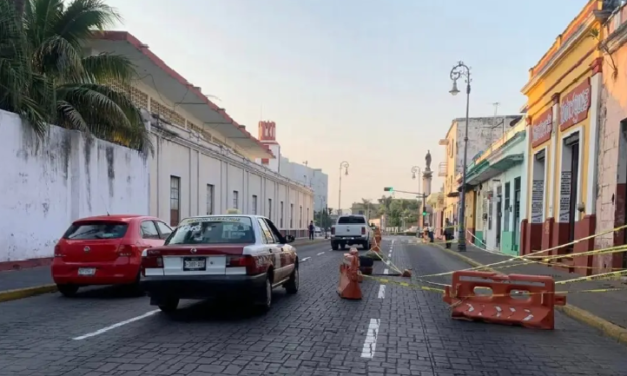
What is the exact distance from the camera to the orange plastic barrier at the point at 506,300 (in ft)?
25.0

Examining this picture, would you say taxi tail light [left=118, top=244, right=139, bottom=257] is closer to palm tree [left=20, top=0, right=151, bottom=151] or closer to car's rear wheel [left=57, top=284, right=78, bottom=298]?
car's rear wheel [left=57, top=284, right=78, bottom=298]

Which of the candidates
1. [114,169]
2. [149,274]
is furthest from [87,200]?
[149,274]

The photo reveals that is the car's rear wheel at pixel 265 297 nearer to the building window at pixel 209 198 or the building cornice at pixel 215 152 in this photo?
the building cornice at pixel 215 152

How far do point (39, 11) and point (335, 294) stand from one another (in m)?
12.4

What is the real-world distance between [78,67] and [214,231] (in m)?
9.40

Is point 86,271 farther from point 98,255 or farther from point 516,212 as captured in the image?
point 516,212

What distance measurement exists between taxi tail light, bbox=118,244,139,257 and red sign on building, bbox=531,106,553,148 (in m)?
15.2

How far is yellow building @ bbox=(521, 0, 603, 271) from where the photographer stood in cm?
1423

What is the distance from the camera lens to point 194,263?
296 inches

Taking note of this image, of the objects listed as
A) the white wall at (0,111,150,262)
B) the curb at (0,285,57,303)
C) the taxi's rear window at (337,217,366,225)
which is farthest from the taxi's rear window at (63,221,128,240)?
the taxi's rear window at (337,217,366,225)

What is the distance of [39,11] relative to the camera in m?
15.0

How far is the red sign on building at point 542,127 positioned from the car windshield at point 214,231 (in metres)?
14.1

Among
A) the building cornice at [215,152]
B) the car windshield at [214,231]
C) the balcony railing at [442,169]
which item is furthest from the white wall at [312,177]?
the car windshield at [214,231]

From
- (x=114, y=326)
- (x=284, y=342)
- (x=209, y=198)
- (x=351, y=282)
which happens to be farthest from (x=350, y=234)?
(x=284, y=342)
